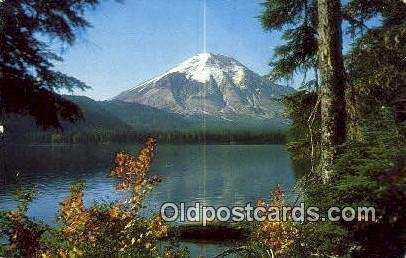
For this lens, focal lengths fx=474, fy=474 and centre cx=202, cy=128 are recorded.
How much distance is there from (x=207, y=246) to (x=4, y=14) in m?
16.4

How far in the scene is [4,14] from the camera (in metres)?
8.07

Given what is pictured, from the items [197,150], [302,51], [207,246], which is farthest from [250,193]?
[197,150]

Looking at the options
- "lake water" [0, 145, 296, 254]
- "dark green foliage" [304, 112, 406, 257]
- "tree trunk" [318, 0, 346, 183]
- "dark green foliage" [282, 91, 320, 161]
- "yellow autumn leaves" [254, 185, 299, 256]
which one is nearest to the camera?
"dark green foliage" [304, 112, 406, 257]

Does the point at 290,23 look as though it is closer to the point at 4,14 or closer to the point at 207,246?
the point at 4,14

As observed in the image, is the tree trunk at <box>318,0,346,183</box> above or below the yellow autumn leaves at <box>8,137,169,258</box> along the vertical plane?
above

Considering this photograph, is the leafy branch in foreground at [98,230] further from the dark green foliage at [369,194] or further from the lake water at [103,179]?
the dark green foliage at [369,194]

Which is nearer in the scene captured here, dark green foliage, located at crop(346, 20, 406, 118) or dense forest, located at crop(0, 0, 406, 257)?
dense forest, located at crop(0, 0, 406, 257)

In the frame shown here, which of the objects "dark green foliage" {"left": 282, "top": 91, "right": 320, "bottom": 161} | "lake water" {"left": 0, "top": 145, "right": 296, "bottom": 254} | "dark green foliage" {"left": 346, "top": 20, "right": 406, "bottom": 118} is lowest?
"lake water" {"left": 0, "top": 145, "right": 296, "bottom": 254}

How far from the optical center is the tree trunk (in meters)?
7.42

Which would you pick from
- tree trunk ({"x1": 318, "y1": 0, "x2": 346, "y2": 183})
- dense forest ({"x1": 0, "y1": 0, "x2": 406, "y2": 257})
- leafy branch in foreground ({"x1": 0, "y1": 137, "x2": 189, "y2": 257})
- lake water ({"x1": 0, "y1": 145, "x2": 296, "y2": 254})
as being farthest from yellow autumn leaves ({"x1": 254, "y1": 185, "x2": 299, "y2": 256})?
lake water ({"x1": 0, "y1": 145, "x2": 296, "y2": 254})

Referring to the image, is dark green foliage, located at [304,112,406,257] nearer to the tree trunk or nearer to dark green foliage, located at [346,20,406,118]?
the tree trunk

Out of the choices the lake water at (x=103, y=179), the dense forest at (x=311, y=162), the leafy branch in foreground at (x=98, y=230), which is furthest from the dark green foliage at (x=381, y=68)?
the leafy branch in foreground at (x=98, y=230)

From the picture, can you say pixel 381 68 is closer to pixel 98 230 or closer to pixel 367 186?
pixel 367 186

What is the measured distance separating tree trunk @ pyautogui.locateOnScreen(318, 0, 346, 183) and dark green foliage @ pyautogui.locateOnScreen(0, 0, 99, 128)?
4.33 m
